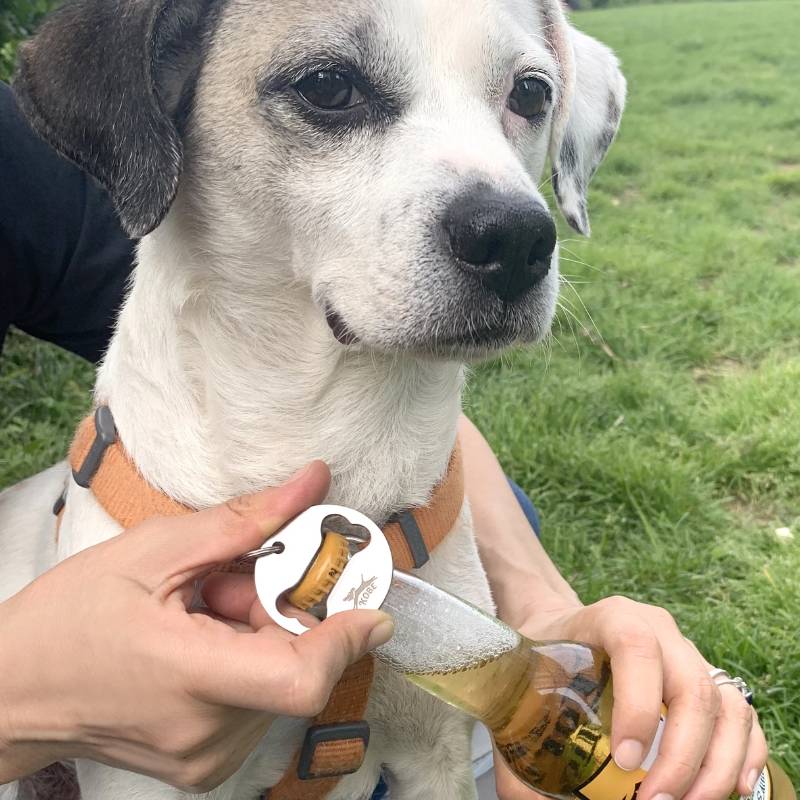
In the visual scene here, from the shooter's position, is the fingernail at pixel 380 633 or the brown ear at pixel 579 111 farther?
the brown ear at pixel 579 111

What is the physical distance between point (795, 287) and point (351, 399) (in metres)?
4.31

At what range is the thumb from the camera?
1302mm

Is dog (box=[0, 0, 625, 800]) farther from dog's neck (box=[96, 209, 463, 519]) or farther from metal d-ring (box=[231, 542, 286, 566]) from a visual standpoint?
metal d-ring (box=[231, 542, 286, 566])

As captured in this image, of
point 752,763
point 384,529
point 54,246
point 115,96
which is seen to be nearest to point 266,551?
point 384,529

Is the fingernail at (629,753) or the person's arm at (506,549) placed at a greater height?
the fingernail at (629,753)

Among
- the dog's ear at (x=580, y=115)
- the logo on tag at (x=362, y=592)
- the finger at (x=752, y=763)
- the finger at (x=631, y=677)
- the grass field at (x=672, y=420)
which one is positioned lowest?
the grass field at (x=672, y=420)

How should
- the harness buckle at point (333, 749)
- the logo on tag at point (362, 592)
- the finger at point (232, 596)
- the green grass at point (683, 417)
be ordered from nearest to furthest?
the logo on tag at point (362, 592) < the finger at point (232, 596) < the harness buckle at point (333, 749) < the green grass at point (683, 417)

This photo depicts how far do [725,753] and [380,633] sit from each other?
622mm

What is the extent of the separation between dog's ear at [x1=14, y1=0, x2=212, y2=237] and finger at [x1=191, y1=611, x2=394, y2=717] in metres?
0.70

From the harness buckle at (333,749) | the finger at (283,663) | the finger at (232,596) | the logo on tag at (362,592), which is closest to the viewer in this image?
the finger at (283,663)

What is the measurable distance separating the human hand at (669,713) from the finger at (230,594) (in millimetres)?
576

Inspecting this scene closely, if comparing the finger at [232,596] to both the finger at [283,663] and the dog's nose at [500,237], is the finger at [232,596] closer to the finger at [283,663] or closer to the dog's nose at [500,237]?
the finger at [283,663]

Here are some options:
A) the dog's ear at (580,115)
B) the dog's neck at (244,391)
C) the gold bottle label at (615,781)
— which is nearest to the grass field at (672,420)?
the dog's ear at (580,115)

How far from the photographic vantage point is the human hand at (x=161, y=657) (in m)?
1.20
